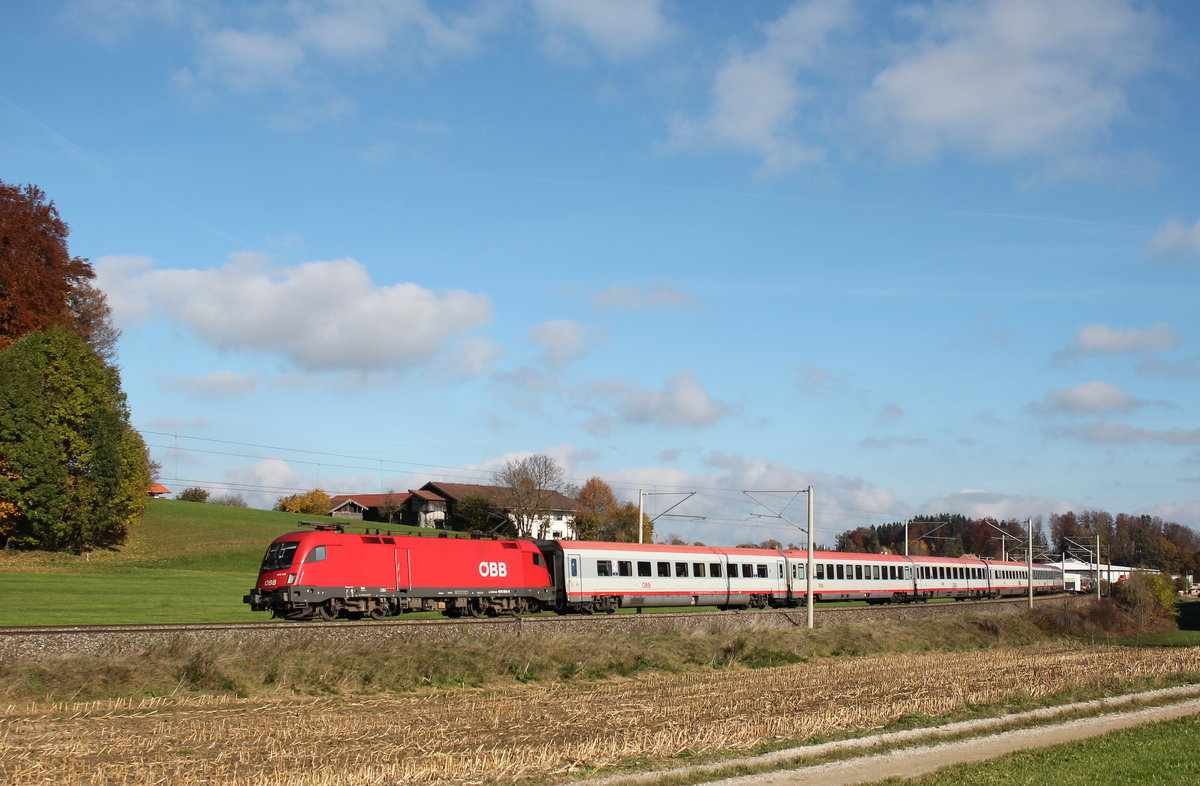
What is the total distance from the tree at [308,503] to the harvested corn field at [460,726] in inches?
4058

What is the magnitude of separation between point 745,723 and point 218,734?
32.7 feet

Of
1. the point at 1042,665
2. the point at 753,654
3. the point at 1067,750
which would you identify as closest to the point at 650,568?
the point at 753,654

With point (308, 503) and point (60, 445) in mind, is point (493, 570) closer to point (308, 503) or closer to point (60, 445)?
point (60, 445)

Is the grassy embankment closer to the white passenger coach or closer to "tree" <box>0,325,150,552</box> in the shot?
"tree" <box>0,325,150,552</box>

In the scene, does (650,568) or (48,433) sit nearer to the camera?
(650,568)

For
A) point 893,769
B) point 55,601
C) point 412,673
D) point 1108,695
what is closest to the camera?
point 893,769

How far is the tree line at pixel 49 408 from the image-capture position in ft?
185

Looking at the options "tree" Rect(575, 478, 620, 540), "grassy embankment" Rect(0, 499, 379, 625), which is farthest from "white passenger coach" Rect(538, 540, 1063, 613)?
"tree" Rect(575, 478, 620, 540)

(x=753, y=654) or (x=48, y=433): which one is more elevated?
(x=48, y=433)

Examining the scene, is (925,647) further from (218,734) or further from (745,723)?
(218,734)

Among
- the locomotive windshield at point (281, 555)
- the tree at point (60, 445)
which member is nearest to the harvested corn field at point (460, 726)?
the locomotive windshield at point (281, 555)

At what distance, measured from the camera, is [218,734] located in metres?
17.6

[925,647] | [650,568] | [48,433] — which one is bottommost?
[925,647]

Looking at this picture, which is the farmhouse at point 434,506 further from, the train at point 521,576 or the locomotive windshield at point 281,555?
the locomotive windshield at point 281,555
